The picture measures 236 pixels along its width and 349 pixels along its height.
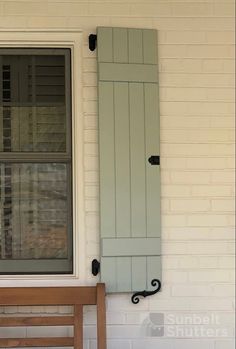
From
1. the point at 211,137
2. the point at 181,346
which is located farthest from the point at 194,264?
the point at 211,137

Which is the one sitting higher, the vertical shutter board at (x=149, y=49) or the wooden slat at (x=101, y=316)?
the vertical shutter board at (x=149, y=49)

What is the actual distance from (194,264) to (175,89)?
3.65ft

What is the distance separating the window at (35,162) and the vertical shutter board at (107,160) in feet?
0.70

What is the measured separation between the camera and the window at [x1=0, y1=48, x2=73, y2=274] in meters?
3.20

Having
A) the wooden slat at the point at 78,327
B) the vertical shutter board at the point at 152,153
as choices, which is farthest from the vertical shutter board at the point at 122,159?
the wooden slat at the point at 78,327

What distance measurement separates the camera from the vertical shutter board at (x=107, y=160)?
3.14 meters

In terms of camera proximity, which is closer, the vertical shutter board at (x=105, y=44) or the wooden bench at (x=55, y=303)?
the wooden bench at (x=55, y=303)

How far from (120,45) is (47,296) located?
160 centimetres

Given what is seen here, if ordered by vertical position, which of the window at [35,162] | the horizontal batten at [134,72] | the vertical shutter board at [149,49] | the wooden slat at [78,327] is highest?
the vertical shutter board at [149,49]

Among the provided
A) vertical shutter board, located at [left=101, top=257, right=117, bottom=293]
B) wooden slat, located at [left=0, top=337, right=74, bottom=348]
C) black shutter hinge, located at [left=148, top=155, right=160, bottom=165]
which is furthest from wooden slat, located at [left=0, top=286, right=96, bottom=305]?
black shutter hinge, located at [left=148, top=155, right=160, bottom=165]

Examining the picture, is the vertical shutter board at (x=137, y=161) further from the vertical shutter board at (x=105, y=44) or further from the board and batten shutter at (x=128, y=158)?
the vertical shutter board at (x=105, y=44)

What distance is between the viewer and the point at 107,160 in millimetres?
3160

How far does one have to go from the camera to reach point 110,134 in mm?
3172

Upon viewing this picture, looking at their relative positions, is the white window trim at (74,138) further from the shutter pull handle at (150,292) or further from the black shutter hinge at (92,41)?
the shutter pull handle at (150,292)
